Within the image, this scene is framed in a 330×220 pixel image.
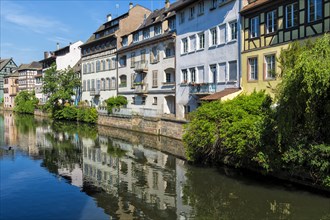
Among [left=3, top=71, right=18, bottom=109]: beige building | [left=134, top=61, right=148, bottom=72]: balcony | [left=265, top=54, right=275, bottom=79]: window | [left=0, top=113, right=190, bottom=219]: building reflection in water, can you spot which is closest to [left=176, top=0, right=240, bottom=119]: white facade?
[left=265, top=54, right=275, bottom=79]: window

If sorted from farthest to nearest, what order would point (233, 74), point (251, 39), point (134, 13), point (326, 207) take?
1. point (134, 13)
2. point (233, 74)
3. point (251, 39)
4. point (326, 207)

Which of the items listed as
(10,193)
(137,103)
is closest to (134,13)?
(137,103)

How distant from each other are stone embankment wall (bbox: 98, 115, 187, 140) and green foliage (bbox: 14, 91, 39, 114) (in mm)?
36695

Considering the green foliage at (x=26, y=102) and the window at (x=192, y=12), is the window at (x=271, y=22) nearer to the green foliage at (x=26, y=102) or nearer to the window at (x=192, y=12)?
the window at (x=192, y=12)

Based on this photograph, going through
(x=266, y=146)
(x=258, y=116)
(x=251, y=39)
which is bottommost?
(x=266, y=146)

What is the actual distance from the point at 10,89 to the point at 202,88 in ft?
276

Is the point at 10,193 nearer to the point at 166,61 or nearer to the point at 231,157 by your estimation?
the point at 231,157

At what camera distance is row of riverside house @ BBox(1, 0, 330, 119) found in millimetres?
20625

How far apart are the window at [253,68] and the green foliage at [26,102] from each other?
192 feet

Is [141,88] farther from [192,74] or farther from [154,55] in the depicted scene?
[192,74]

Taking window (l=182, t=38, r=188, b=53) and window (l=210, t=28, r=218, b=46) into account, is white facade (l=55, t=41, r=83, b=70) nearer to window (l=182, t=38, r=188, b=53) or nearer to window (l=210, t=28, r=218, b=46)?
window (l=182, t=38, r=188, b=53)

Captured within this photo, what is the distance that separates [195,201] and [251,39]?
A: 1310cm

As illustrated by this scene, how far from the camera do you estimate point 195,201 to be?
1405 cm

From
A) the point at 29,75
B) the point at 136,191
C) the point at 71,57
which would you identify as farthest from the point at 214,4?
the point at 29,75
